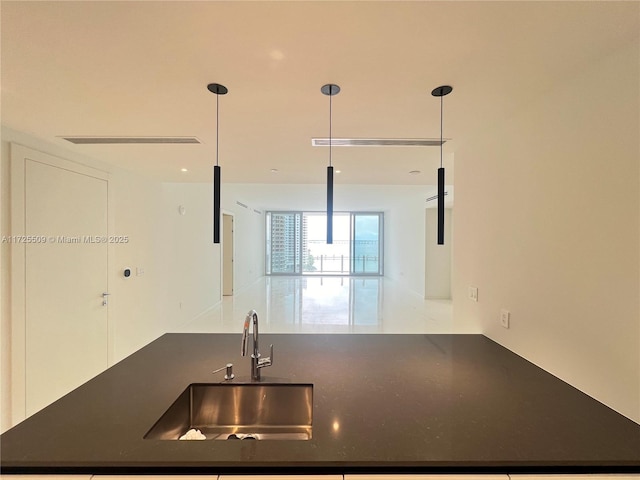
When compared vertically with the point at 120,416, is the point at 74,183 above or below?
above

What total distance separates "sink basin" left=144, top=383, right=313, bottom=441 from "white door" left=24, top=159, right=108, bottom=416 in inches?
74.6

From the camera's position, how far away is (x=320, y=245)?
11539 mm

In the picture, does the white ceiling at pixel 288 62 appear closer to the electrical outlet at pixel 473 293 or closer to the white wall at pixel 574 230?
the white wall at pixel 574 230

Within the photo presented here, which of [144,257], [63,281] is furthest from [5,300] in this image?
[144,257]

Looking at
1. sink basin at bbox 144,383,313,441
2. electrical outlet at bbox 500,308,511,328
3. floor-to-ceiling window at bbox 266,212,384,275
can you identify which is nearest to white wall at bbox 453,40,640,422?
electrical outlet at bbox 500,308,511,328

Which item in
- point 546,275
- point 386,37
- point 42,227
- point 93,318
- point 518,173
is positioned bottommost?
point 93,318

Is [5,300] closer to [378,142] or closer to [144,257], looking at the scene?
[144,257]

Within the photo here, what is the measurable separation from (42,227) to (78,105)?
1.22 metres

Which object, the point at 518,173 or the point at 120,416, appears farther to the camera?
the point at 518,173

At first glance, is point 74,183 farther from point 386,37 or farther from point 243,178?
point 386,37

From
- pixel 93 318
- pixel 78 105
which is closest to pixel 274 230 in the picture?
pixel 93 318

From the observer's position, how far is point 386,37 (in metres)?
1.12

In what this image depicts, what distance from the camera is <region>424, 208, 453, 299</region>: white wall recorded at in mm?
6754

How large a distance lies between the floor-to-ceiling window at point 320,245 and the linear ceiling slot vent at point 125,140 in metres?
8.76
